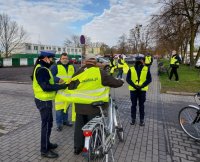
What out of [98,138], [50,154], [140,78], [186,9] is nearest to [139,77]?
[140,78]

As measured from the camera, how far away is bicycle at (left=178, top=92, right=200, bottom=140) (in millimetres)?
4832

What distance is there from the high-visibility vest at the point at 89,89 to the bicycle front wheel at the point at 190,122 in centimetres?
241

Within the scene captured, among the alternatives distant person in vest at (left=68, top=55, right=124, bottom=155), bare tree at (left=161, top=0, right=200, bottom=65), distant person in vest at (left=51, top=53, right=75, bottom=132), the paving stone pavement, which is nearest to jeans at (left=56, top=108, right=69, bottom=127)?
distant person in vest at (left=51, top=53, right=75, bottom=132)

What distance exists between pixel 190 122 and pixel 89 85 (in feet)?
9.62

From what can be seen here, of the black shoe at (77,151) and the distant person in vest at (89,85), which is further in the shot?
the black shoe at (77,151)

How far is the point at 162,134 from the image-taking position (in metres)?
5.12

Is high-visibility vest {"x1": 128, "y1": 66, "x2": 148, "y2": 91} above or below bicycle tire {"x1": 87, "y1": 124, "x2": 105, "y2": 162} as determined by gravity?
above

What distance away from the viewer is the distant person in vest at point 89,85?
353 cm

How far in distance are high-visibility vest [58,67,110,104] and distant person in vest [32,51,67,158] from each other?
274 mm

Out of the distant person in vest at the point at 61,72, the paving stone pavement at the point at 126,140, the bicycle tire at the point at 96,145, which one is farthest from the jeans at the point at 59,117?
the bicycle tire at the point at 96,145

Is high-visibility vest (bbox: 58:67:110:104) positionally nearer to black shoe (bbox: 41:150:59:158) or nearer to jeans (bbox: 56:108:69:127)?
black shoe (bbox: 41:150:59:158)

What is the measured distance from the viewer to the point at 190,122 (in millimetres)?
5043

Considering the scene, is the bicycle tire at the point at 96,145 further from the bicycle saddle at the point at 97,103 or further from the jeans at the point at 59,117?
the jeans at the point at 59,117

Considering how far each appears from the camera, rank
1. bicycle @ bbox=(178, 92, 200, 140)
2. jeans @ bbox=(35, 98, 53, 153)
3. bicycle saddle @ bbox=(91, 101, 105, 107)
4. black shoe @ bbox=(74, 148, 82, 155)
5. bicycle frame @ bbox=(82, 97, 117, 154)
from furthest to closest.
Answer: bicycle @ bbox=(178, 92, 200, 140), black shoe @ bbox=(74, 148, 82, 155), jeans @ bbox=(35, 98, 53, 153), bicycle saddle @ bbox=(91, 101, 105, 107), bicycle frame @ bbox=(82, 97, 117, 154)
